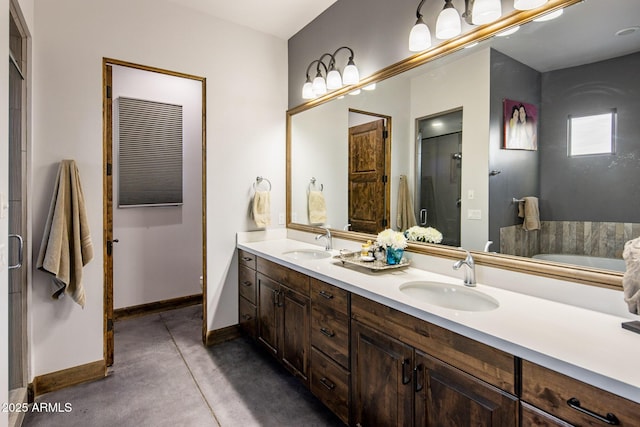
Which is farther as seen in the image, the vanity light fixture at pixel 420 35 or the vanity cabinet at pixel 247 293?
the vanity cabinet at pixel 247 293

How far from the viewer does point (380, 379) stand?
1.51 meters

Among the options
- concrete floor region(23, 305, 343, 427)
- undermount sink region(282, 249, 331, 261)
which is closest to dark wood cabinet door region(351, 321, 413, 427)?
concrete floor region(23, 305, 343, 427)

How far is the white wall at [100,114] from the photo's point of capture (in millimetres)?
2176

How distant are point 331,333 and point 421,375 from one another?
24.0 inches

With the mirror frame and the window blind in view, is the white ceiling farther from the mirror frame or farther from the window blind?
the window blind

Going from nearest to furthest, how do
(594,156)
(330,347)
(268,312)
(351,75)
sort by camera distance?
(594,156)
(330,347)
(351,75)
(268,312)

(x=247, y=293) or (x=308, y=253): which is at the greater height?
(x=308, y=253)

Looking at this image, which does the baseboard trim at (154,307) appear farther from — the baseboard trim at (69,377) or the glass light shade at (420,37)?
the glass light shade at (420,37)

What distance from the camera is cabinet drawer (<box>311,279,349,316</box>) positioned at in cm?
173

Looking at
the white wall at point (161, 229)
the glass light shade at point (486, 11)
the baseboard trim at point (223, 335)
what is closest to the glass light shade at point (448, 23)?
the glass light shade at point (486, 11)

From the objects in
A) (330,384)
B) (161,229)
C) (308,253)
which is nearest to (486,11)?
(308,253)

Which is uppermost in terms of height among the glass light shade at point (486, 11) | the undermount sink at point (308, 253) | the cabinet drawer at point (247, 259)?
the glass light shade at point (486, 11)

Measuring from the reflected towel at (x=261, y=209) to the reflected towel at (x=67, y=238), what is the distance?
1.24m

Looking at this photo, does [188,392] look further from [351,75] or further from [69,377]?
[351,75]
